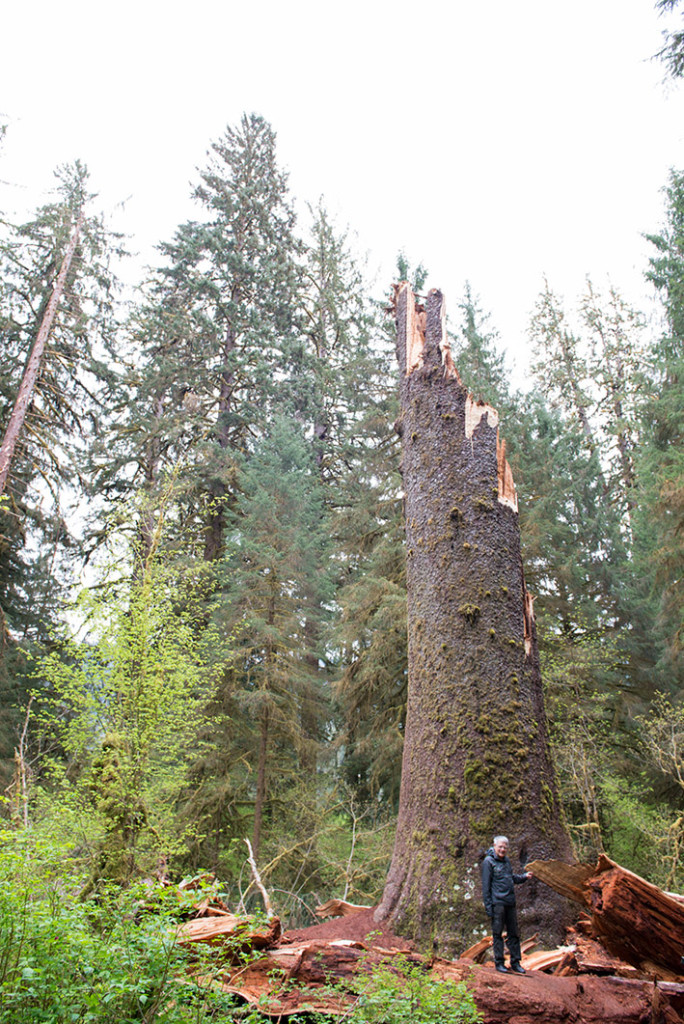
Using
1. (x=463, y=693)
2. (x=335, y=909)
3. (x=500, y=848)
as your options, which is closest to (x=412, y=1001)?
(x=500, y=848)

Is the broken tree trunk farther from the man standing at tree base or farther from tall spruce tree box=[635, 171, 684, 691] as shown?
tall spruce tree box=[635, 171, 684, 691]

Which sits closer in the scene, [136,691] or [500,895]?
[500,895]

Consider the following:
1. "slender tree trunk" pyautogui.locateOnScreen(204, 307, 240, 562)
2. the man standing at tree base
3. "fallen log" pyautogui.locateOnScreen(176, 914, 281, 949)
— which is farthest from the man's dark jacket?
"slender tree trunk" pyautogui.locateOnScreen(204, 307, 240, 562)

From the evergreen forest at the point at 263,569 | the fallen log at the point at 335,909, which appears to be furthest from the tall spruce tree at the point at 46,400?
the fallen log at the point at 335,909

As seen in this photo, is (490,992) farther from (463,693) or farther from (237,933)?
(463,693)

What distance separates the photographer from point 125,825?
648 centimetres

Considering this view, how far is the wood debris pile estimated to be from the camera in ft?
8.83

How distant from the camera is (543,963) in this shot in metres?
3.27

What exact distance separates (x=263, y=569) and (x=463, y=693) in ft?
31.8

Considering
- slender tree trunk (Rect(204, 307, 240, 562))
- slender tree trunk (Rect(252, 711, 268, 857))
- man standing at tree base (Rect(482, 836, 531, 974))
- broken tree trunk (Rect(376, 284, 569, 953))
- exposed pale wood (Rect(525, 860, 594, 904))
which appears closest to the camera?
man standing at tree base (Rect(482, 836, 531, 974))

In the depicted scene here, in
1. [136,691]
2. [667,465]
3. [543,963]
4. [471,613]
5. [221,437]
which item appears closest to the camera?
[543,963]

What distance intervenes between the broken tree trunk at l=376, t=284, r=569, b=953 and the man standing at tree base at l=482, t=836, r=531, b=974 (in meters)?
0.25

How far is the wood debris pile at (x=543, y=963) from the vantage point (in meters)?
2.69

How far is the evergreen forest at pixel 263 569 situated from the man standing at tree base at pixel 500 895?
2683 mm
